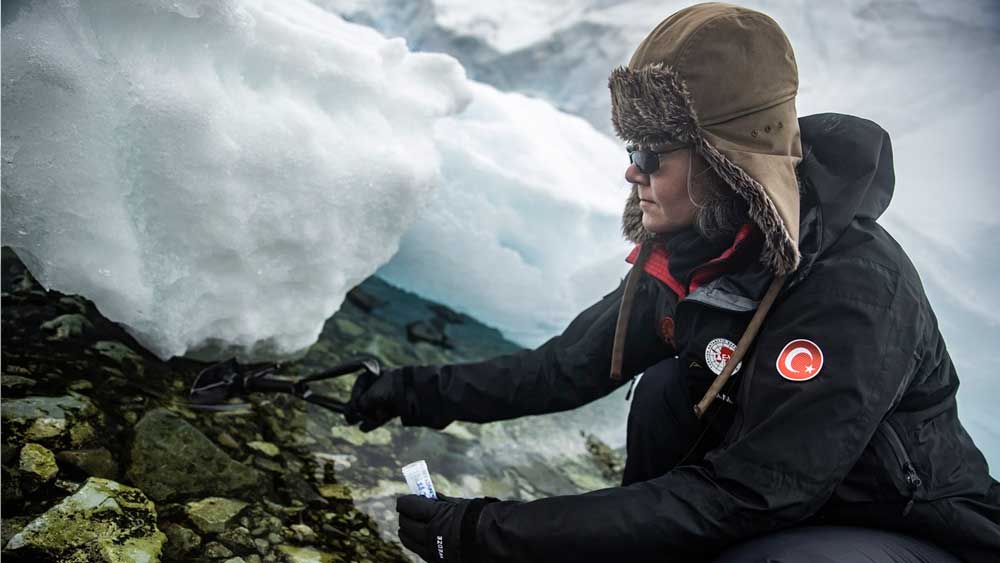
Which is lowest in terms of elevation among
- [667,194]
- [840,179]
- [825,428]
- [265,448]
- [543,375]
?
[265,448]

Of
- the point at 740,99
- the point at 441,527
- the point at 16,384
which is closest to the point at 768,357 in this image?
the point at 740,99

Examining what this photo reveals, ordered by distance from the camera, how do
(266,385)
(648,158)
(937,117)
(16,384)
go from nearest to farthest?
(648,158) < (16,384) < (266,385) < (937,117)

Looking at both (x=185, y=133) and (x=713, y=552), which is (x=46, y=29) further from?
(x=713, y=552)

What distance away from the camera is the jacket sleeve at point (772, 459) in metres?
1.07

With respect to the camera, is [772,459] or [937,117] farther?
[937,117]

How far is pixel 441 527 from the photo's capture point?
125cm

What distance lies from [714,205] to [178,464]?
1.70 m

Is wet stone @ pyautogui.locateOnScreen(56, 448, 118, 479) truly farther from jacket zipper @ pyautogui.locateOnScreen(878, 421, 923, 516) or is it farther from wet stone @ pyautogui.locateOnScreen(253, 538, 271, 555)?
jacket zipper @ pyautogui.locateOnScreen(878, 421, 923, 516)

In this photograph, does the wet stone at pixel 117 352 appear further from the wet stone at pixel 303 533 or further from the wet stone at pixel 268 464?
the wet stone at pixel 303 533

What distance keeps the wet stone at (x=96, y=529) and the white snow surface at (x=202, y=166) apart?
31.1 inches

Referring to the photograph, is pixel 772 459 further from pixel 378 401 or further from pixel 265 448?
pixel 265 448

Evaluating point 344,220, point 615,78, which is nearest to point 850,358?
point 615,78

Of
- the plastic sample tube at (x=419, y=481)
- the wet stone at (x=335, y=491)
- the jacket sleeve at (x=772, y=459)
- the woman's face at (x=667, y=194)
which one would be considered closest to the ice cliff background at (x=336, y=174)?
the wet stone at (x=335, y=491)

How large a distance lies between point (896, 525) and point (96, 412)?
2.13 m
